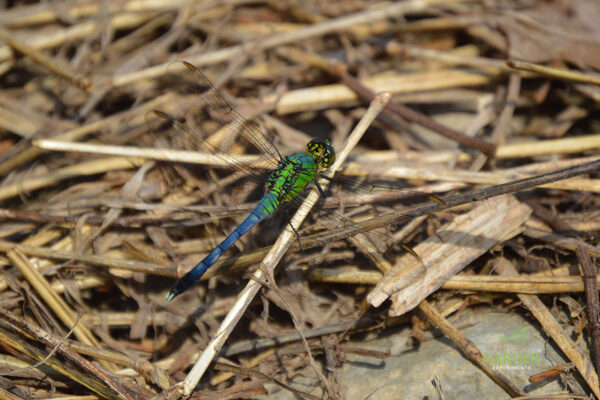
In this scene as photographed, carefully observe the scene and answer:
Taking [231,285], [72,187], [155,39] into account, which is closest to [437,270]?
[231,285]

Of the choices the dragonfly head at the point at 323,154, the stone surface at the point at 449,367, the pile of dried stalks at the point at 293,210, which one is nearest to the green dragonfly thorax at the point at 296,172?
the dragonfly head at the point at 323,154

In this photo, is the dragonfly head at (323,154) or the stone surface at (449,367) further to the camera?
the dragonfly head at (323,154)

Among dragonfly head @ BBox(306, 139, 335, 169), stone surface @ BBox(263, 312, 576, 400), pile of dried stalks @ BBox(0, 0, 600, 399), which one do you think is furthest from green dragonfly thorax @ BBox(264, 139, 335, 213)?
stone surface @ BBox(263, 312, 576, 400)

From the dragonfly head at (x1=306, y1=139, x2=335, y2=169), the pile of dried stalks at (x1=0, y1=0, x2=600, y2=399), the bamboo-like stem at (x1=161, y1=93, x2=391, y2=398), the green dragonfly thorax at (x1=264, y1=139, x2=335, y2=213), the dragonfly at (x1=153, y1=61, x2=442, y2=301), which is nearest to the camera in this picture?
the bamboo-like stem at (x1=161, y1=93, x2=391, y2=398)

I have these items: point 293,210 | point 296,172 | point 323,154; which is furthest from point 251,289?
point 323,154

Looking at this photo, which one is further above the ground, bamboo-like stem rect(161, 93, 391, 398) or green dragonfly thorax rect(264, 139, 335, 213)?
green dragonfly thorax rect(264, 139, 335, 213)

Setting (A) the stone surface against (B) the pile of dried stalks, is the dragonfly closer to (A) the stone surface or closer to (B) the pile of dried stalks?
(B) the pile of dried stalks

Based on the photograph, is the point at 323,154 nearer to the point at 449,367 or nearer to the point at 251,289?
the point at 251,289

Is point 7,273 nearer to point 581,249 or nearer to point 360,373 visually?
point 360,373

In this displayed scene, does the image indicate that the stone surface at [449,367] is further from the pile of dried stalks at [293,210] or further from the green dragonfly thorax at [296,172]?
the green dragonfly thorax at [296,172]
